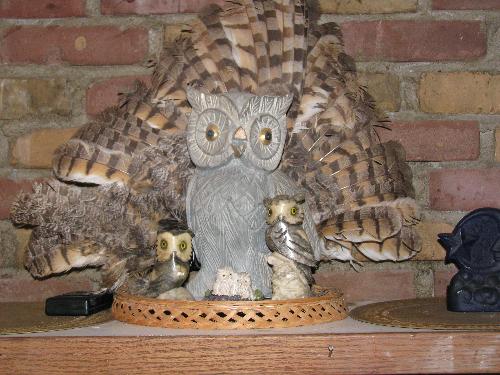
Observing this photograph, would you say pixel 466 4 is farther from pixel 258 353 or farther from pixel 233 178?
pixel 258 353

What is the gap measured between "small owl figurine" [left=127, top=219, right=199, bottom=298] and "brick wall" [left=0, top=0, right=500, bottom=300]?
0.35 metres

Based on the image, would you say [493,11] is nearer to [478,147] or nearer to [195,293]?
[478,147]

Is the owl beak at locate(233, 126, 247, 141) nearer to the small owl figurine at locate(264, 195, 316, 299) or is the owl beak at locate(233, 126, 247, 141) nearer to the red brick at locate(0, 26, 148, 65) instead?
the small owl figurine at locate(264, 195, 316, 299)

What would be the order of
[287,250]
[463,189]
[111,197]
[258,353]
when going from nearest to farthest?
[258,353] → [287,250] → [111,197] → [463,189]

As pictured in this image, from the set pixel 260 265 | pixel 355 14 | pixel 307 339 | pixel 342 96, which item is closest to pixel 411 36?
pixel 355 14

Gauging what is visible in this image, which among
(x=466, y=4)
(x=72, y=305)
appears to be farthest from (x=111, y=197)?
(x=466, y=4)

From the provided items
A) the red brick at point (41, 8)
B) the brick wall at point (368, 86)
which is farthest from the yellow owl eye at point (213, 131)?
the red brick at point (41, 8)

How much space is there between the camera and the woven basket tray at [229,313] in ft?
3.23

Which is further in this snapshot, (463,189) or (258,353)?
(463,189)

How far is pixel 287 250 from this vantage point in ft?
3.45

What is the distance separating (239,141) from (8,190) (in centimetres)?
51

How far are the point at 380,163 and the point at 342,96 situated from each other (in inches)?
4.8

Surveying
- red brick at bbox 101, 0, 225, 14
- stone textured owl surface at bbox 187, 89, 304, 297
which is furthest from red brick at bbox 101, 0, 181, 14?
stone textured owl surface at bbox 187, 89, 304, 297

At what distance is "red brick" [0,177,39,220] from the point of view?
54.5 inches
